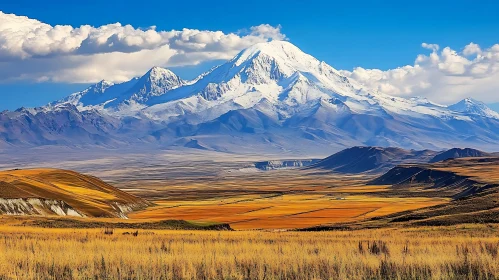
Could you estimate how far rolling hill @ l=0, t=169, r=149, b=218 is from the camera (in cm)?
7550

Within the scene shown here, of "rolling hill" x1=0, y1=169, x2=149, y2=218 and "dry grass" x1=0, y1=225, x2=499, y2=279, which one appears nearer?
"dry grass" x1=0, y1=225, x2=499, y2=279

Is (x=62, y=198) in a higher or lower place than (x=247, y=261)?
higher

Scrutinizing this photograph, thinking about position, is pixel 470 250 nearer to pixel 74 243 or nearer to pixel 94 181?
pixel 74 243

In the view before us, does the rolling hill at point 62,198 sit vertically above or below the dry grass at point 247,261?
above

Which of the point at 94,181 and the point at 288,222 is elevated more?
the point at 94,181

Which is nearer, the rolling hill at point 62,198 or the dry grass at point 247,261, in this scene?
the dry grass at point 247,261

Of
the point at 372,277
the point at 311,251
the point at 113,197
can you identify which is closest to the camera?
the point at 372,277

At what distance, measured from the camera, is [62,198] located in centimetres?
9106

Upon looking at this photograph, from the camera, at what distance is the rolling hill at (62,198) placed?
75500 mm

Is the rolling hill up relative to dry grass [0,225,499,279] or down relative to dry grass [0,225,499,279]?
up

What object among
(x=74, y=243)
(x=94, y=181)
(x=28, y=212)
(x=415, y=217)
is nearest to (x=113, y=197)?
(x=94, y=181)

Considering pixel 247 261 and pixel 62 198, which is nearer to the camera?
pixel 247 261

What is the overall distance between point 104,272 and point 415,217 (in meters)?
40.3

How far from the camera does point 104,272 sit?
20.4 m
